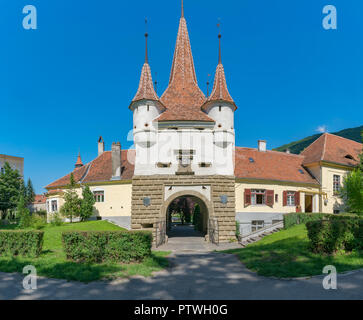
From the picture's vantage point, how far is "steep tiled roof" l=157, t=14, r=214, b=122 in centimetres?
2409

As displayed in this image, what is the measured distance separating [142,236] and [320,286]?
6991 mm

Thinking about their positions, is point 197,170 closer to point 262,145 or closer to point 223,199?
point 223,199

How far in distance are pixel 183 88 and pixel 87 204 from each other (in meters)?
14.4

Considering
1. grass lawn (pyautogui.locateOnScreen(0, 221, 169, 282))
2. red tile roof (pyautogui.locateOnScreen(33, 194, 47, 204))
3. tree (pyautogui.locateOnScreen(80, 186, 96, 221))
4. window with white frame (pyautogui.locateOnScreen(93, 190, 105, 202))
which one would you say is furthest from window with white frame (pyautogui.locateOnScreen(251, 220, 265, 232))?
red tile roof (pyautogui.locateOnScreen(33, 194, 47, 204))

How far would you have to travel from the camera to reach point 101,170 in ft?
96.7

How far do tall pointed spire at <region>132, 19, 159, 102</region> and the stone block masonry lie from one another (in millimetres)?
6779

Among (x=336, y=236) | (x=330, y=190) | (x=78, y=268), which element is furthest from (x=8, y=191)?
(x=336, y=236)

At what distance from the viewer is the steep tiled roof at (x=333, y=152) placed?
29422 mm

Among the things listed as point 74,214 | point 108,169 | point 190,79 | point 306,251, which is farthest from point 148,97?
point 306,251

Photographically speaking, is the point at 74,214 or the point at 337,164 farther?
the point at 337,164

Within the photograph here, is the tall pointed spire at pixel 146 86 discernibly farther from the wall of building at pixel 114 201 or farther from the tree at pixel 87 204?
the tree at pixel 87 204
